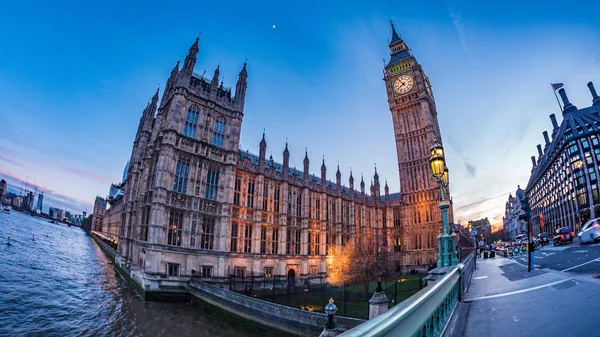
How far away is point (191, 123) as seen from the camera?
98.6ft

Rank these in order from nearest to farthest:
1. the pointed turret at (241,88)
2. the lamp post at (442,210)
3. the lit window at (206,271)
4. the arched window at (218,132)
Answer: the lamp post at (442,210), the lit window at (206,271), the arched window at (218,132), the pointed turret at (241,88)

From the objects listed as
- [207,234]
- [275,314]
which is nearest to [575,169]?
[275,314]

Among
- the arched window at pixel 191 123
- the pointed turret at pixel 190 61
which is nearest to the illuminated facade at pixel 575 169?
the arched window at pixel 191 123

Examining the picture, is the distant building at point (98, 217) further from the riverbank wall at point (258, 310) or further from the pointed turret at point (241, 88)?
the pointed turret at point (241, 88)

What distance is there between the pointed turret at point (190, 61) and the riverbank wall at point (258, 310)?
2229 centimetres

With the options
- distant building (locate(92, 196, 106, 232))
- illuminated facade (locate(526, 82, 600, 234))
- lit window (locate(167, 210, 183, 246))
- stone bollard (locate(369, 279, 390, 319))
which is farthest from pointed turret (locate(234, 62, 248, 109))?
distant building (locate(92, 196, 106, 232))

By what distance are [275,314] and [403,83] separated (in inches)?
2229

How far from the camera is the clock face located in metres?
59.1

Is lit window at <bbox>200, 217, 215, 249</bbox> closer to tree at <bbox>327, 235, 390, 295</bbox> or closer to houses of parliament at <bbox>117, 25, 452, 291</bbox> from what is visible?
houses of parliament at <bbox>117, 25, 452, 291</bbox>

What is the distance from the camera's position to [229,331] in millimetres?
17688

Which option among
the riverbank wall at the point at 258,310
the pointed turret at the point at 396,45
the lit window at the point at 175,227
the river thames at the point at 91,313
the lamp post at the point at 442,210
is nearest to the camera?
the lamp post at the point at 442,210

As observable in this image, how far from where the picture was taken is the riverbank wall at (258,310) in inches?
635

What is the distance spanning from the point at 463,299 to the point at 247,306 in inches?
606

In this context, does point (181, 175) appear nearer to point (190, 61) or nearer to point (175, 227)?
point (175, 227)
